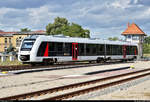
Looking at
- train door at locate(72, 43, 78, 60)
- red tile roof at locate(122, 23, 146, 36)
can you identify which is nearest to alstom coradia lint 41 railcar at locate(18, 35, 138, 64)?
train door at locate(72, 43, 78, 60)

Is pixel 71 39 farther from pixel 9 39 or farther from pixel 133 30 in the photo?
pixel 9 39

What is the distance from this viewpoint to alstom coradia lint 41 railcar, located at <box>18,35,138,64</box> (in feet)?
77.8

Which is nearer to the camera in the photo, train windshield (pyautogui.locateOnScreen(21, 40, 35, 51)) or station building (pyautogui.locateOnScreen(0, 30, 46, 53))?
train windshield (pyautogui.locateOnScreen(21, 40, 35, 51))

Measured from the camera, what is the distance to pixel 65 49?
88.1 feet

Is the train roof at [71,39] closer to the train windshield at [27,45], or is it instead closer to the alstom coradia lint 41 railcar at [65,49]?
the alstom coradia lint 41 railcar at [65,49]

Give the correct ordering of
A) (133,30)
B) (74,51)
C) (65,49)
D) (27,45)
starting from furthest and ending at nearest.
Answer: (133,30)
(74,51)
(65,49)
(27,45)

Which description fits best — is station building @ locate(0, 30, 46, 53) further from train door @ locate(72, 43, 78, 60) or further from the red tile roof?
train door @ locate(72, 43, 78, 60)

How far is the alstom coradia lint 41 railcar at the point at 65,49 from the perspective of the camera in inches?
934

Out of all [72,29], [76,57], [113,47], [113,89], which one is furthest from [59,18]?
[113,89]

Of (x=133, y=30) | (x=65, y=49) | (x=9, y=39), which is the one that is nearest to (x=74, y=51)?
(x=65, y=49)

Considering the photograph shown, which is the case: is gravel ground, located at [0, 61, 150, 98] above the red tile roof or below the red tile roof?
below

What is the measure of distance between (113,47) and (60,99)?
2713 cm

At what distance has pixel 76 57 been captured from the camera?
28516 mm

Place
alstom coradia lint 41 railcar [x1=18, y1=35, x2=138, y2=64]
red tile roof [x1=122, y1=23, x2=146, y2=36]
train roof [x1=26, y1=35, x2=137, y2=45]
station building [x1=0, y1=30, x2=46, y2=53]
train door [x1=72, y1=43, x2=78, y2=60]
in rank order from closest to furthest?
alstom coradia lint 41 railcar [x1=18, y1=35, x2=138, y2=64] → train roof [x1=26, y1=35, x2=137, y2=45] → train door [x1=72, y1=43, x2=78, y2=60] → red tile roof [x1=122, y1=23, x2=146, y2=36] → station building [x1=0, y1=30, x2=46, y2=53]
